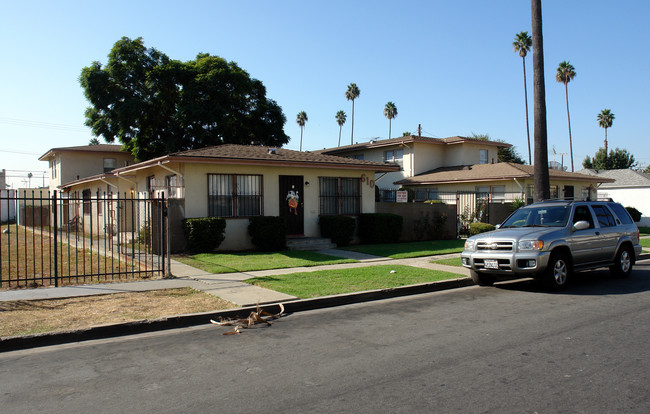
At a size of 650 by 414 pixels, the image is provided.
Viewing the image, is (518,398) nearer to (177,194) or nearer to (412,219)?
(177,194)

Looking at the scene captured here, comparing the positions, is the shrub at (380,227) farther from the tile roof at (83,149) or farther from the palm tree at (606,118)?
the palm tree at (606,118)

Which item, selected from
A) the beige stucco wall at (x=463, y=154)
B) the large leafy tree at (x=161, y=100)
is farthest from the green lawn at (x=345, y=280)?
the large leafy tree at (x=161, y=100)

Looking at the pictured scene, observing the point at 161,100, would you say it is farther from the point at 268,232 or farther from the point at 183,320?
the point at 183,320

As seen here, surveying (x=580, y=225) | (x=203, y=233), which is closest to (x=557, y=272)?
(x=580, y=225)

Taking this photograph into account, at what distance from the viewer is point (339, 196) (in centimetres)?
1870

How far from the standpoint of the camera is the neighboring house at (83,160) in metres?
34.4

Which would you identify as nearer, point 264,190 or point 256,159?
point 256,159

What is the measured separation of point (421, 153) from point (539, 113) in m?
17.0

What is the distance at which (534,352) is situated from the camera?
222 inches

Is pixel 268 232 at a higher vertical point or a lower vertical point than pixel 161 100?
lower

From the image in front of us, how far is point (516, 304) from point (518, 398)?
174 inches

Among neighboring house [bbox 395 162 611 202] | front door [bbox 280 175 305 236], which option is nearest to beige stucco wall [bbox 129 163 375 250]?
front door [bbox 280 175 305 236]

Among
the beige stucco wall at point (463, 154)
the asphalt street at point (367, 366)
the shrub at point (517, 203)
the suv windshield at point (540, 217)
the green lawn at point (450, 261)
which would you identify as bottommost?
the asphalt street at point (367, 366)

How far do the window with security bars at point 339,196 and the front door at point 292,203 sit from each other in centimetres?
87
